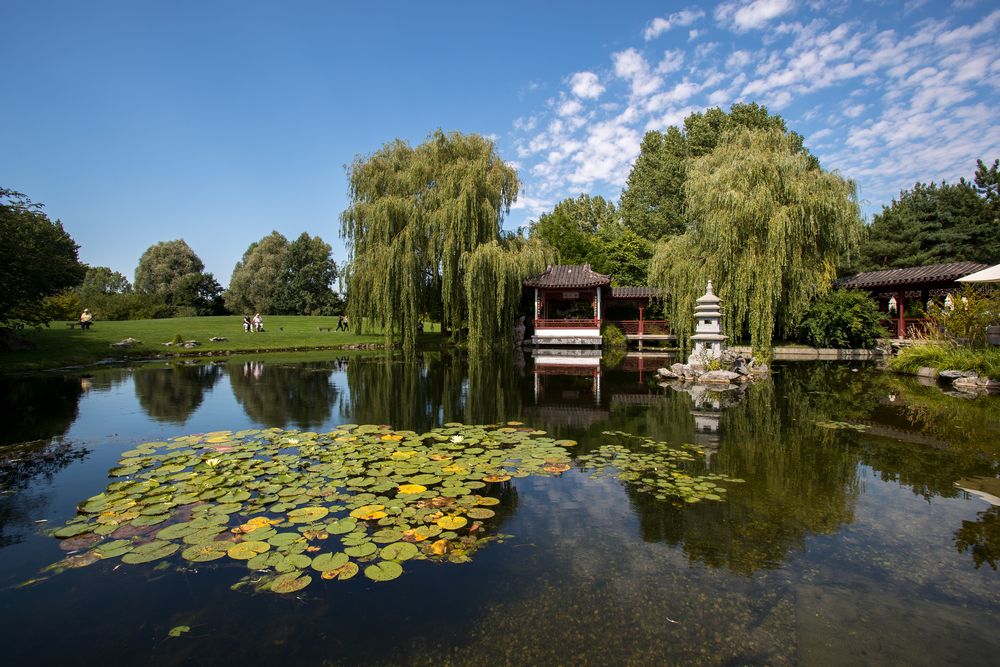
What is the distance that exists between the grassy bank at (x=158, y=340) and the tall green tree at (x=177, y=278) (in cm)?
1517

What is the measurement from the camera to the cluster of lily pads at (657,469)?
4168 millimetres

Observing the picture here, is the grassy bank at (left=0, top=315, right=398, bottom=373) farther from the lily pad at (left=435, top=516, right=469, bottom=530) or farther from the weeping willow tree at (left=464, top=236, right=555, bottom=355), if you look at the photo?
the lily pad at (left=435, top=516, right=469, bottom=530)

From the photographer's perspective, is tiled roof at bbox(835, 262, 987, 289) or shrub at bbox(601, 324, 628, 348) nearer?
tiled roof at bbox(835, 262, 987, 289)

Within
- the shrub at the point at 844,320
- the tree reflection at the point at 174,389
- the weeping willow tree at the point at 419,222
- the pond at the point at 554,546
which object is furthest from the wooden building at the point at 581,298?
the pond at the point at 554,546

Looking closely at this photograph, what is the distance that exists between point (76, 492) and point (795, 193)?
16.8 metres

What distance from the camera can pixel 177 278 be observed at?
39844 mm

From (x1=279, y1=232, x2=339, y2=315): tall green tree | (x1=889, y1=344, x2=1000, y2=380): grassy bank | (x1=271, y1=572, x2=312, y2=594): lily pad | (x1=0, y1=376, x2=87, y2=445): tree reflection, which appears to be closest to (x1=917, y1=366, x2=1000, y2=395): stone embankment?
(x1=889, y1=344, x2=1000, y2=380): grassy bank

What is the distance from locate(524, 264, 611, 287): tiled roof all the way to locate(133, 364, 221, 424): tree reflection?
1262 centimetres

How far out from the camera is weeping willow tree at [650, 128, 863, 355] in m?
14.1

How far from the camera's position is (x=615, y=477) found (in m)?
4.60

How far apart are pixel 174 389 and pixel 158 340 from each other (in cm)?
1138

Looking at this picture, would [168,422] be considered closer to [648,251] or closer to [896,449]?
[896,449]

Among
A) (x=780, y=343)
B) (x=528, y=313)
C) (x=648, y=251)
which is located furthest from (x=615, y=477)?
(x=648, y=251)

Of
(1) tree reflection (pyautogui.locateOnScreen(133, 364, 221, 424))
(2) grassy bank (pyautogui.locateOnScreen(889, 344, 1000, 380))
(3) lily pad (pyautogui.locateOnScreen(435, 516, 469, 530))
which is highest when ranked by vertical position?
(2) grassy bank (pyautogui.locateOnScreen(889, 344, 1000, 380))
